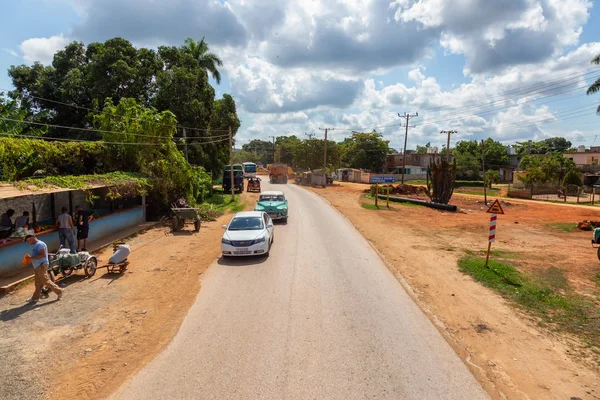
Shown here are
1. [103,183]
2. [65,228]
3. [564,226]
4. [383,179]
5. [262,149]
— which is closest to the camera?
[65,228]

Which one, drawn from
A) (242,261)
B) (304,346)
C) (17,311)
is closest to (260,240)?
(242,261)

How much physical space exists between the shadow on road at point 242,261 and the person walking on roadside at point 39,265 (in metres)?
5.01

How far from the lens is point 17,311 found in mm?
8500

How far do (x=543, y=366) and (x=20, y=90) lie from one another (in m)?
40.3

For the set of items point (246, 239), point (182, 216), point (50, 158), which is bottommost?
point (182, 216)

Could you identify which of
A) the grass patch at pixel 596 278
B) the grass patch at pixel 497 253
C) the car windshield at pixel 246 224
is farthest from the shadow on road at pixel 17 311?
the grass patch at pixel 596 278

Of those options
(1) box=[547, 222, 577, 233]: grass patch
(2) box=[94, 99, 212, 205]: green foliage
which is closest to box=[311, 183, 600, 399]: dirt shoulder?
(1) box=[547, 222, 577, 233]: grass patch

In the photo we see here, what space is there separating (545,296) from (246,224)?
31.5 feet

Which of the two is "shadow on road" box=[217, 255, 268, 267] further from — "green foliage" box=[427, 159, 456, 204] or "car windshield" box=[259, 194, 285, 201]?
"green foliage" box=[427, 159, 456, 204]

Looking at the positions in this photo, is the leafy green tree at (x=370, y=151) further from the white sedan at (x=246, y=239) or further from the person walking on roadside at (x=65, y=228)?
the person walking on roadside at (x=65, y=228)

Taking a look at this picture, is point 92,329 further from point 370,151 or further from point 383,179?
point 370,151

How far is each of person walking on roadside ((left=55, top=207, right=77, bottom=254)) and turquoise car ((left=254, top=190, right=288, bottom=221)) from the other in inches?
415

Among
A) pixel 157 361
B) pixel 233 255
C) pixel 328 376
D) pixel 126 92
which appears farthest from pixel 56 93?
pixel 328 376

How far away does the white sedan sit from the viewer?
1300cm
